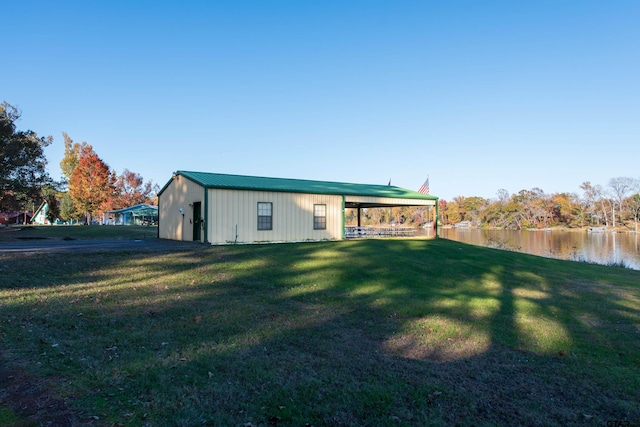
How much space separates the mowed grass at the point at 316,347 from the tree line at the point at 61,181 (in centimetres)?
1633

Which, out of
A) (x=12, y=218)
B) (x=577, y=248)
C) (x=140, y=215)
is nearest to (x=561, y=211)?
(x=577, y=248)

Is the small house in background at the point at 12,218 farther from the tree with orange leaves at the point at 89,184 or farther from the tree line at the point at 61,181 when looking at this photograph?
the tree with orange leaves at the point at 89,184

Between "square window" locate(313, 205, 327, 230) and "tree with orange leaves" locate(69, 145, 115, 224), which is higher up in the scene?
"tree with orange leaves" locate(69, 145, 115, 224)

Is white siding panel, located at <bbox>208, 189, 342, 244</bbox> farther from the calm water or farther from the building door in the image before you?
the calm water

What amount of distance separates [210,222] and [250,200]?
209 centimetres

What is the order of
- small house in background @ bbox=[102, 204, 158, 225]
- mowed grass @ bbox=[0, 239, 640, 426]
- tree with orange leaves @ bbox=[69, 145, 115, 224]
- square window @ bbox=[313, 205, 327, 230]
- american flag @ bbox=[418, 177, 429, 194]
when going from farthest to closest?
small house in background @ bbox=[102, 204, 158, 225], tree with orange leaves @ bbox=[69, 145, 115, 224], american flag @ bbox=[418, 177, 429, 194], square window @ bbox=[313, 205, 327, 230], mowed grass @ bbox=[0, 239, 640, 426]

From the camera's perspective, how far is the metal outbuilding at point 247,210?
16.1 meters

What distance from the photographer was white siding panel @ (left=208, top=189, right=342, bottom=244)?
16.0 meters

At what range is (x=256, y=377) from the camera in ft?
12.8

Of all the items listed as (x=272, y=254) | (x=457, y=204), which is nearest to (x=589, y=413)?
(x=272, y=254)

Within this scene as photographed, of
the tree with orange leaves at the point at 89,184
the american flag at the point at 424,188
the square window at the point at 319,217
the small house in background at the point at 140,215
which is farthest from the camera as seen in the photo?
the small house in background at the point at 140,215

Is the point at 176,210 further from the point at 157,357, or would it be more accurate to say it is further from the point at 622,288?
the point at 622,288

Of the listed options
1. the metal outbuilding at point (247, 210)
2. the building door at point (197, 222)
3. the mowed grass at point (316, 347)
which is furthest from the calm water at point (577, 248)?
the building door at point (197, 222)

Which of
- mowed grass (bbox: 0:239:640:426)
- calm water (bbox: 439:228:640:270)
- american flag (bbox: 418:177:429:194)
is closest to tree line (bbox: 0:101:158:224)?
mowed grass (bbox: 0:239:640:426)
